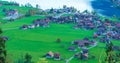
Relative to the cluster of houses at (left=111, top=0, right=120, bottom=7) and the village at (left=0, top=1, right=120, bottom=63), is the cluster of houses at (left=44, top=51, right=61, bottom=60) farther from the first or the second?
the cluster of houses at (left=111, top=0, right=120, bottom=7)

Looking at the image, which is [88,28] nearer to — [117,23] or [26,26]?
[117,23]

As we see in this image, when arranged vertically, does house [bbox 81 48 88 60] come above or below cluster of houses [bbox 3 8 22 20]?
below

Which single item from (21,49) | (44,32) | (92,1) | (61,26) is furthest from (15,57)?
(92,1)

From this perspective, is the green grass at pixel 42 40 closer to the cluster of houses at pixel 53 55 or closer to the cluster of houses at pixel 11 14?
the cluster of houses at pixel 53 55

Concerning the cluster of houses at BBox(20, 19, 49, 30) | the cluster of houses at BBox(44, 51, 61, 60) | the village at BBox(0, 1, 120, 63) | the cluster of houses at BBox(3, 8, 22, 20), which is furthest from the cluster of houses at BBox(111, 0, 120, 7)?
the cluster of houses at BBox(44, 51, 61, 60)

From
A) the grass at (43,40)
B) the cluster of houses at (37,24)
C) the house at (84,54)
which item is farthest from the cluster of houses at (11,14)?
the house at (84,54)

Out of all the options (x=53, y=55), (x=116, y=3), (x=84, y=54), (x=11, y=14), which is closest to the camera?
(x=53, y=55)

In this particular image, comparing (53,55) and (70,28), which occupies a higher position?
(70,28)

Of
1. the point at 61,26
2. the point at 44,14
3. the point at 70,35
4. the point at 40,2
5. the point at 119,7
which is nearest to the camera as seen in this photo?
the point at 70,35

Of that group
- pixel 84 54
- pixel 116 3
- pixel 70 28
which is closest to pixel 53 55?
pixel 84 54

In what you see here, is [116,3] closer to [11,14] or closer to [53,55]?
[11,14]

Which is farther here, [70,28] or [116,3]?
[116,3]
